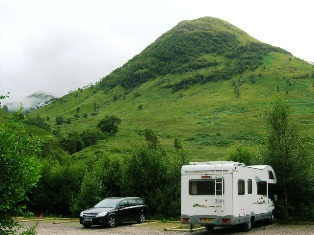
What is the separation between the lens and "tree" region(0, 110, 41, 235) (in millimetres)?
7840

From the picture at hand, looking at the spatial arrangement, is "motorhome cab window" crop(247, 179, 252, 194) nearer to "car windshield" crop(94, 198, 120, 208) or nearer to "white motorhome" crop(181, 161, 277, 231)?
"white motorhome" crop(181, 161, 277, 231)

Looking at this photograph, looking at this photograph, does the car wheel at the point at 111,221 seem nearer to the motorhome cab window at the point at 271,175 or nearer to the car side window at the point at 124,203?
the car side window at the point at 124,203

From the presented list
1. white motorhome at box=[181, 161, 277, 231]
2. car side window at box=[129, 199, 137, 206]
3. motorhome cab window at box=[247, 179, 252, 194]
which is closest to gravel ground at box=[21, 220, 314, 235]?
white motorhome at box=[181, 161, 277, 231]

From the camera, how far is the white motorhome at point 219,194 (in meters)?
18.5

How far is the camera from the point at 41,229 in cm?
2258

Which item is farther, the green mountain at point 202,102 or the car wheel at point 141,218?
the green mountain at point 202,102

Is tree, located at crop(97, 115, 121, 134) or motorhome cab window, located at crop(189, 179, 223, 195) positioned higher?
tree, located at crop(97, 115, 121, 134)

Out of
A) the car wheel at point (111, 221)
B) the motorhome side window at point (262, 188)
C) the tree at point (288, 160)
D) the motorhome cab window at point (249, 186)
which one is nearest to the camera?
the motorhome cab window at point (249, 186)

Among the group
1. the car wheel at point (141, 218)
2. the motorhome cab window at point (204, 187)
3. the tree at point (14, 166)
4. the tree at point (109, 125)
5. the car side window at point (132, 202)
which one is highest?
the tree at point (109, 125)

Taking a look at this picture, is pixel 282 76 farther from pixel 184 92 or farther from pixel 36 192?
pixel 36 192

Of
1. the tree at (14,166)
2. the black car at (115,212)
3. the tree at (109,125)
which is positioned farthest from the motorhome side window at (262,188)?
the tree at (109,125)

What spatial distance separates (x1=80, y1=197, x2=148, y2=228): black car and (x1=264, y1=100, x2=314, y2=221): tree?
7503 mm

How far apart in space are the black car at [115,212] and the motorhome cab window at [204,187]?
233 inches

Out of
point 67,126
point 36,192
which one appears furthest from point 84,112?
point 36,192
